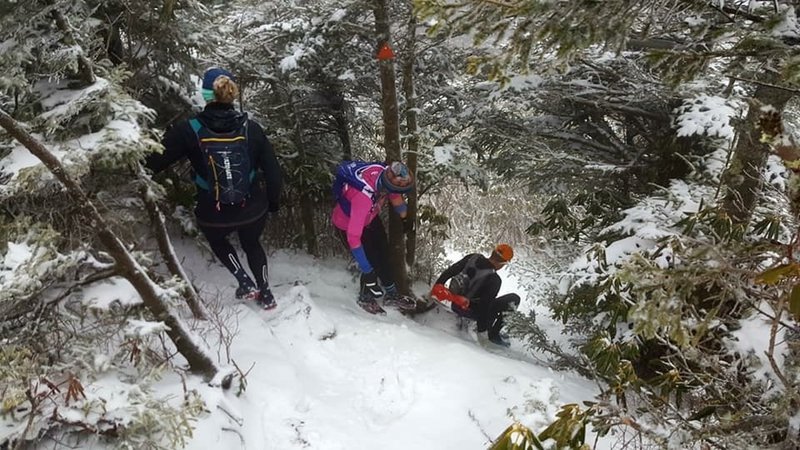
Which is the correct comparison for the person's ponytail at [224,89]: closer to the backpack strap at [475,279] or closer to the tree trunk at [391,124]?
the tree trunk at [391,124]

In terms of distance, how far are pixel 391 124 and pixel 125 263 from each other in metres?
3.46

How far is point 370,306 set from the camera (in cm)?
626

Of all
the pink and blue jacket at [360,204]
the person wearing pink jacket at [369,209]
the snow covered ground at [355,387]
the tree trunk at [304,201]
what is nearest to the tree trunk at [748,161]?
the snow covered ground at [355,387]

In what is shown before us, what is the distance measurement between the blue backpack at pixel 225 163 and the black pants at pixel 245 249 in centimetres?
35

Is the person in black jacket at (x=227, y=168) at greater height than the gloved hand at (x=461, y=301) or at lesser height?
greater

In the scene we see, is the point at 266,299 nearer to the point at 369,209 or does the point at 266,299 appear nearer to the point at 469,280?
the point at 369,209

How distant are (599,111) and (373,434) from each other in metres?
4.98

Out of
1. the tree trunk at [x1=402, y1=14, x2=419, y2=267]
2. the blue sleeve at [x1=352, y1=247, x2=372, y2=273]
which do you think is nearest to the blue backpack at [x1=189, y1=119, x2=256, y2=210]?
the blue sleeve at [x1=352, y1=247, x2=372, y2=273]

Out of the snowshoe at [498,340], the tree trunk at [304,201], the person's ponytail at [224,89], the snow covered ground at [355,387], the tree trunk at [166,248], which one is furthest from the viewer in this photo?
the snowshoe at [498,340]

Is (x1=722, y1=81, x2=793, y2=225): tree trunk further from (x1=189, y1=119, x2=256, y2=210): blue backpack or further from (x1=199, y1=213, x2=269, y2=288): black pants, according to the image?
(x1=199, y1=213, x2=269, y2=288): black pants

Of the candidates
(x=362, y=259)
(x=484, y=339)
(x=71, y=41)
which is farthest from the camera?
(x=484, y=339)

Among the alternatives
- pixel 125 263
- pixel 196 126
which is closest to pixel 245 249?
pixel 196 126

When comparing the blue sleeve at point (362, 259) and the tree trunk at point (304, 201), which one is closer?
the blue sleeve at point (362, 259)

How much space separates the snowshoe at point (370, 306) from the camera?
6.25 metres
